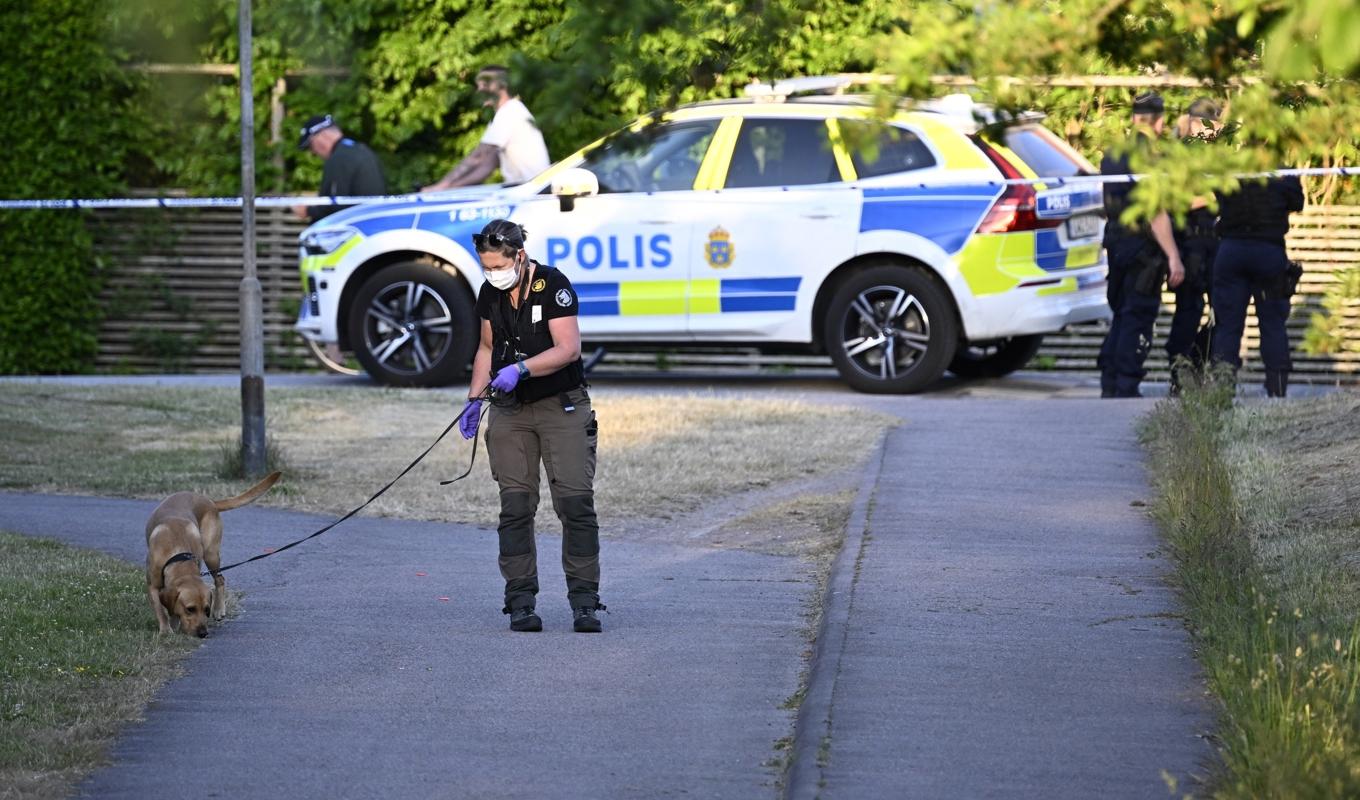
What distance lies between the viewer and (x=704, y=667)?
6.77m

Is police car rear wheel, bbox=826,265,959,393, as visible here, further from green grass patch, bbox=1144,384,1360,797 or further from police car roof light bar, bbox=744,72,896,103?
green grass patch, bbox=1144,384,1360,797

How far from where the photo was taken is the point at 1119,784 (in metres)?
5.19

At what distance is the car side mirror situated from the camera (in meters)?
13.7

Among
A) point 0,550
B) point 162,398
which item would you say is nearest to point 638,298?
point 162,398

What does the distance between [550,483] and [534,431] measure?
197mm

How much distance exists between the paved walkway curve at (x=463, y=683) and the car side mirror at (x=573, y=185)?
4851 mm

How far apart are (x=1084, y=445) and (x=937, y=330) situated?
225 centimetres

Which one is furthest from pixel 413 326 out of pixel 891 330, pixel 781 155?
pixel 891 330

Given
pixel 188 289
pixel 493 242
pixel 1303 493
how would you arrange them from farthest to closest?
pixel 188 289, pixel 1303 493, pixel 493 242

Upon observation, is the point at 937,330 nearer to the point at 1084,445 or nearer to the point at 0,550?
the point at 1084,445

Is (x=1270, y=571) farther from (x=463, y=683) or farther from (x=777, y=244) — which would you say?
(x=777, y=244)

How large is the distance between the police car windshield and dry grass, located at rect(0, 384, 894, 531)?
2107mm

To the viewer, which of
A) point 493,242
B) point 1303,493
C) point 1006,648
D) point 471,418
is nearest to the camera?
point 1006,648

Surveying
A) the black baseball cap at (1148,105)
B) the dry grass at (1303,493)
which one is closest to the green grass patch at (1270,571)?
the dry grass at (1303,493)
